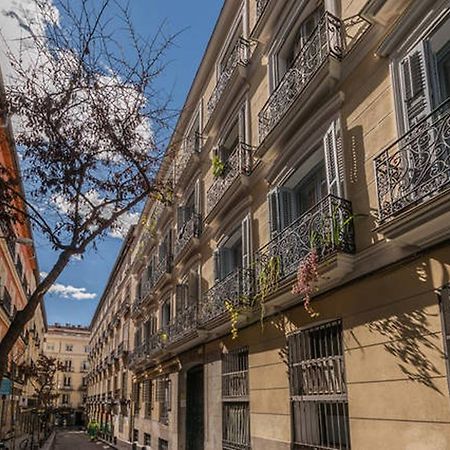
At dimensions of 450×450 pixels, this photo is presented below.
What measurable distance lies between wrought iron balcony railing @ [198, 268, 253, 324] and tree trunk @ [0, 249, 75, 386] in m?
4.05

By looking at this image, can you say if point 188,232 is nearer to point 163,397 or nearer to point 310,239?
point 163,397

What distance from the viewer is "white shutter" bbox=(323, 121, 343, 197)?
24.4 ft

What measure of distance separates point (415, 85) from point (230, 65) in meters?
7.88

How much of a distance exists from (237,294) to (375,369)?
4330mm

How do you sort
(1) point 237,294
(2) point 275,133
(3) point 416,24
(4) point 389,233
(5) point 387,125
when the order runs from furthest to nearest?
(1) point 237,294 → (2) point 275,133 → (5) point 387,125 → (3) point 416,24 → (4) point 389,233

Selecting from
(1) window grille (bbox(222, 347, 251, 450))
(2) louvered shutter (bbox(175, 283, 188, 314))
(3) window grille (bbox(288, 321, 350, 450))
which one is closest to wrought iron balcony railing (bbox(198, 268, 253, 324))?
(1) window grille (bbox(222, 347, 251, 450))

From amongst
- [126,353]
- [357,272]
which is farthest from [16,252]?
[357,272]

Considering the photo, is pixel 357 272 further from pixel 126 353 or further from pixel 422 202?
pixel 126 353

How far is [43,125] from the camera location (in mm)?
6879

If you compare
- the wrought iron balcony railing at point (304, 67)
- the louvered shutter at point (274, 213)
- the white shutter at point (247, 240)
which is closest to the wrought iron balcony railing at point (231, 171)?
the wrought iron balcony railing at point (304, 67)

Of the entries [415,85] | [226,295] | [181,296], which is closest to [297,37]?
[415,85]

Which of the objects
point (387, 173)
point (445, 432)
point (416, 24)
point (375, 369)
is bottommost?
point (445, 432)

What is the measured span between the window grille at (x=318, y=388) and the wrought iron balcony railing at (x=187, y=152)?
8393 millimetres

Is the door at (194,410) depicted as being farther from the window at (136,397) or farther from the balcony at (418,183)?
the balcony at (418,183)
